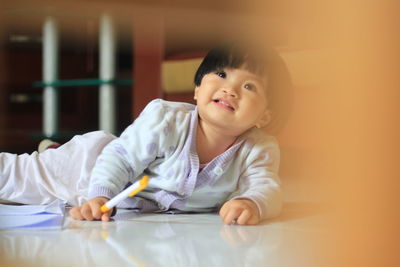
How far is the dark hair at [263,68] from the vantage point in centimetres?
41

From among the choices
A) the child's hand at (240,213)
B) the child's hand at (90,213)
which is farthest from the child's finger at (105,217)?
the child's hand at (240,213)

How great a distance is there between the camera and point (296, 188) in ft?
2.17

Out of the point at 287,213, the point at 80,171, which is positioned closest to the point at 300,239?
the point at 287,213

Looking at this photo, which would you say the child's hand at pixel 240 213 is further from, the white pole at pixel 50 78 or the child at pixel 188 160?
the white pole at pixel 50 78

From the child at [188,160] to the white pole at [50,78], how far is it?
68mm

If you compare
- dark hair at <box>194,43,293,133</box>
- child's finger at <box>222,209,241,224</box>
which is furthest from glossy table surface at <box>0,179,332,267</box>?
dark hair at <box>194,43,293,133</box>

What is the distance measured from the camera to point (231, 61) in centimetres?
44

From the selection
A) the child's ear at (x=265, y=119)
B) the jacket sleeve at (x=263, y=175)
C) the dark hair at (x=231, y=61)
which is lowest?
the jacket sleeve at (x=263, y=175)

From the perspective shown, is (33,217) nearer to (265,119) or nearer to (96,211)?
(96,211)

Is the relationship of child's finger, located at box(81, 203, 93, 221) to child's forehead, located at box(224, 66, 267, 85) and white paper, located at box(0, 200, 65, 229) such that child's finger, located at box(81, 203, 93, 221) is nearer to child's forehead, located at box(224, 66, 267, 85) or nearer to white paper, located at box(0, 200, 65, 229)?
white paper, located at box(0, 200, 65, 229)

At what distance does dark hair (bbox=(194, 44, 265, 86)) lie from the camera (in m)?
0.42

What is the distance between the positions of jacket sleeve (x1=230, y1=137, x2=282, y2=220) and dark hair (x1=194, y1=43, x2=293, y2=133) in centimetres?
4

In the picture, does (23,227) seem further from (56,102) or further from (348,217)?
(348,217)

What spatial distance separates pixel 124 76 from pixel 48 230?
0.14 meters
